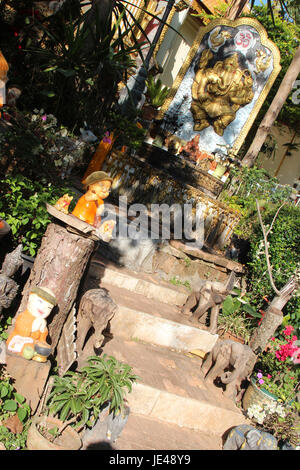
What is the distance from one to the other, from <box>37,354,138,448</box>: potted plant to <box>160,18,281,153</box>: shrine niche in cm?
1206

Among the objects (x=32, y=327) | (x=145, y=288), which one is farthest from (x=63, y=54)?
→ (x=32, y=327)

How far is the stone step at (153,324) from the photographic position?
517 cm

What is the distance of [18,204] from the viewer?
167 inches

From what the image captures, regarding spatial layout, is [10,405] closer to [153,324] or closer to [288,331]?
[153,324]

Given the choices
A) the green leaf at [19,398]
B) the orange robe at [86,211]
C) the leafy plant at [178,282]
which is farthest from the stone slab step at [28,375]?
the leafy plant at [178,282]

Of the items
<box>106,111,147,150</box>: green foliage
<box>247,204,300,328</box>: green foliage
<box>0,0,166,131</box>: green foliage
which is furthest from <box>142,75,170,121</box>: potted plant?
<box>247,204,300,328</box>: green foliage

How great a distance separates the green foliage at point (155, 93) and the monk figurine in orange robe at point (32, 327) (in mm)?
12363

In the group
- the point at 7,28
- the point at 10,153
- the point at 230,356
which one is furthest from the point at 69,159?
the point at 230,356

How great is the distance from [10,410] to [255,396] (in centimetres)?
365

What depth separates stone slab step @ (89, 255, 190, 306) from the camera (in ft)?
18.8

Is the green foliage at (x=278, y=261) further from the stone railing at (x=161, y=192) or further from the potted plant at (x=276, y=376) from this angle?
the potted plant at (x=276, y=376)

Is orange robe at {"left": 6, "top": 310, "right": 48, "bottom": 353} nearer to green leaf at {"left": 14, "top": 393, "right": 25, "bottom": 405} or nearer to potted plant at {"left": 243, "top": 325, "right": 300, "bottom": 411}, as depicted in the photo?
green leaf at {"left": 14, "top": 393, "right": 25, "bottom": 405}

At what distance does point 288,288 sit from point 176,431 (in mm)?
3248
